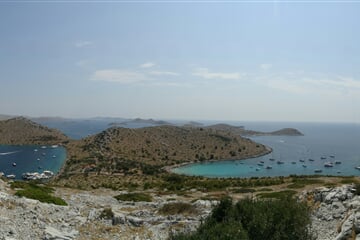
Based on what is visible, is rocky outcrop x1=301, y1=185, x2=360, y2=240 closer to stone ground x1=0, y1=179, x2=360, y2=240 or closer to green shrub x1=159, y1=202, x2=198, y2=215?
stone ground x1=0, y1=179, x2=360, y2=240

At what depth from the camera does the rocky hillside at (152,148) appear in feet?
345

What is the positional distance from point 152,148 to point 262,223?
418 ft

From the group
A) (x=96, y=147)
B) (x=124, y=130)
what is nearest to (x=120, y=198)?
(x=96, y=147)

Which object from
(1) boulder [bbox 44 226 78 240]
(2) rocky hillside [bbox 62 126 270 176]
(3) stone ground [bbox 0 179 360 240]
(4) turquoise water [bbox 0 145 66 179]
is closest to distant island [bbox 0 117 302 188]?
(2) rocky hillside [bbox 62 126 270 176]

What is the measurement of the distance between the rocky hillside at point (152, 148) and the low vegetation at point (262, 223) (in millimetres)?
76925

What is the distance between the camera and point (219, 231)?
40.5 ft

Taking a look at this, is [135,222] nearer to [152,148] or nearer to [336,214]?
[336,214]

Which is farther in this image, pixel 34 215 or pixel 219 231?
pixel 34 215

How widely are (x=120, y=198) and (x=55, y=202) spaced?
377 inches

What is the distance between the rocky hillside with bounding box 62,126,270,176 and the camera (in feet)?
345

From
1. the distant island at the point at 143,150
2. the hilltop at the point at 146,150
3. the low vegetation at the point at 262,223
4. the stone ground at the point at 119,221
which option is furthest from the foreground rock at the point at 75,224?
the hilltop at the point at 146,150

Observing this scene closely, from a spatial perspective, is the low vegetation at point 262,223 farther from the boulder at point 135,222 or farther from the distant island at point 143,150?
the distant island at point 143,150

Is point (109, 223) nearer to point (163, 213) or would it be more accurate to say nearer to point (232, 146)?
point (163, 213)

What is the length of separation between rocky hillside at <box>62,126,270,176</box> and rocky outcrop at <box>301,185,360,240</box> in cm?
7324
